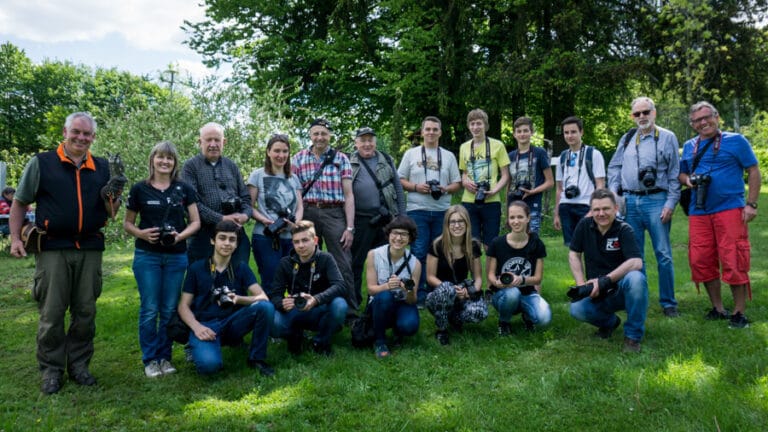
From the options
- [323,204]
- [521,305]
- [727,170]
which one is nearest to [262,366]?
[323,204]

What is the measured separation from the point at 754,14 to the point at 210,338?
16.9 m

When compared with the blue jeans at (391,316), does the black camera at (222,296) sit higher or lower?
higher

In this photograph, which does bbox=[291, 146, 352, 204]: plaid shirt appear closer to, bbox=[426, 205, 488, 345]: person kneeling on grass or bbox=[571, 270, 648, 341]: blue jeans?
bbox=[426, 205, 488, 345]: person kneeling on grass

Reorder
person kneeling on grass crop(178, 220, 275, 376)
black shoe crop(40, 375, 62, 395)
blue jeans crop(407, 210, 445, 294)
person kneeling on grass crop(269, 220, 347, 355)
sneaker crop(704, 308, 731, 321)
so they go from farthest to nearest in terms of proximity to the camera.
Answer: blue jeans crop(407, 210, 445, 294)
sneaker crop(704, 308, 731, 321)
person kneeling on grass crop(269, 220, 347, 355)
person kneeling on grass crop(178, 220, 275, 376)
black shoe crop(40, 375, 62, 395)

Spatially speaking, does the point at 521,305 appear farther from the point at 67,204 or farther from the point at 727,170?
the point at 67,204

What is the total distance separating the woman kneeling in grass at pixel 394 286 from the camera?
4484 mm

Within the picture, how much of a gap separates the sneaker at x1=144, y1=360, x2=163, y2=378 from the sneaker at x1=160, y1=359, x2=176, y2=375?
0.02 m

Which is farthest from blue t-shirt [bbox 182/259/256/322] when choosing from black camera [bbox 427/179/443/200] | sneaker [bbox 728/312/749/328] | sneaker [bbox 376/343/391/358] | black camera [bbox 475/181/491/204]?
sneaker [bbox 728/312/749/328]

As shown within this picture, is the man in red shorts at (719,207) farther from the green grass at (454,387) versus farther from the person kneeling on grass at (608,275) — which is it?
the person kneeling on grass at (608,275)

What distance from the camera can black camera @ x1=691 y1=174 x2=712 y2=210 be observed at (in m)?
4.82

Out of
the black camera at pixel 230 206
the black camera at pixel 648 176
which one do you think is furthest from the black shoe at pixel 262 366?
the black camera at pixel 648 176

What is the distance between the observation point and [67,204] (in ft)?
12.7

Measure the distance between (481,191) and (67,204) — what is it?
3.51 m

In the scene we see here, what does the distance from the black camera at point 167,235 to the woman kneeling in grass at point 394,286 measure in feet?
5.01
